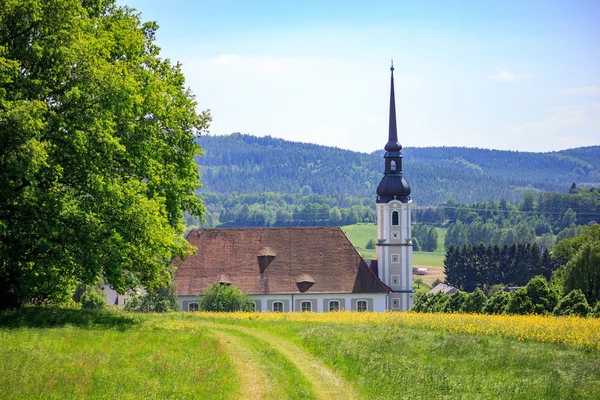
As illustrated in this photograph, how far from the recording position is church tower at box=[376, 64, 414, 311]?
244 ft

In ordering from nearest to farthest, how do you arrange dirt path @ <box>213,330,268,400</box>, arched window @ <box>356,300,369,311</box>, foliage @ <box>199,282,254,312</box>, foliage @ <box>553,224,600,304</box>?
dirt path @ <box>213,330,268,400</box>, foliage @ <box>199,282,254,312</box>, foliage @ <box>553,224,600,304</box>, arched window @ <box>356,300,369,311</box>

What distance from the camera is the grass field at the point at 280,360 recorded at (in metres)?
20.2

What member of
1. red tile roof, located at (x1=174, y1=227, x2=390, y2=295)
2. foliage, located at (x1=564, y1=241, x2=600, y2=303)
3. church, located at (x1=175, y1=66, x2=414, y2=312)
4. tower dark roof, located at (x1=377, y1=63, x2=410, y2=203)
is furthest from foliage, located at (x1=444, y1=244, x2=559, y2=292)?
red tile roof, located at (x1=174, y1=227, x2=390, y2=295)

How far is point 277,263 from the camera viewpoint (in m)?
70.0

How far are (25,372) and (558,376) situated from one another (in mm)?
13301

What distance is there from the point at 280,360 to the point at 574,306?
74.2ft

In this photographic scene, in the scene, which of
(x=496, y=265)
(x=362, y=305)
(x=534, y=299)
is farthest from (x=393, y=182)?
(x=496, y=265)

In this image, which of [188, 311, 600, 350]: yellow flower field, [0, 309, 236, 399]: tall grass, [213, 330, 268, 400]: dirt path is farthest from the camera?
[188, 311, 600, 350]: yellow flower field

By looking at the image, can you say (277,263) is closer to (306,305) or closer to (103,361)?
(306,305)

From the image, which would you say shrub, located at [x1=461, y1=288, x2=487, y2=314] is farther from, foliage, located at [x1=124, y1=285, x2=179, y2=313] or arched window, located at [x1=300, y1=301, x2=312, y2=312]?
arched window, located at [x1=300, y1=301, x2=312, y2=312]

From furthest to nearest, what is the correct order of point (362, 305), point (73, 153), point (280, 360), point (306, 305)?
point (362, 305)
point (306, 305)
point (73, 153)
point (280, 360)

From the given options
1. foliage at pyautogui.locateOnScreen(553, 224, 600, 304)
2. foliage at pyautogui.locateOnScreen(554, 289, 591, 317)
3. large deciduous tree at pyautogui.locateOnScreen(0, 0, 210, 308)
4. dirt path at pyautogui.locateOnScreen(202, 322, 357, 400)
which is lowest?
dirt path at pyautogui.locateOnScreen(202, 322, 357, 400)

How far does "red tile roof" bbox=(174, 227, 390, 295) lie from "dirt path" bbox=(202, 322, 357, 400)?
3858 cm

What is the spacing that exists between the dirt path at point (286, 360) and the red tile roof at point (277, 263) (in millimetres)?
38577
